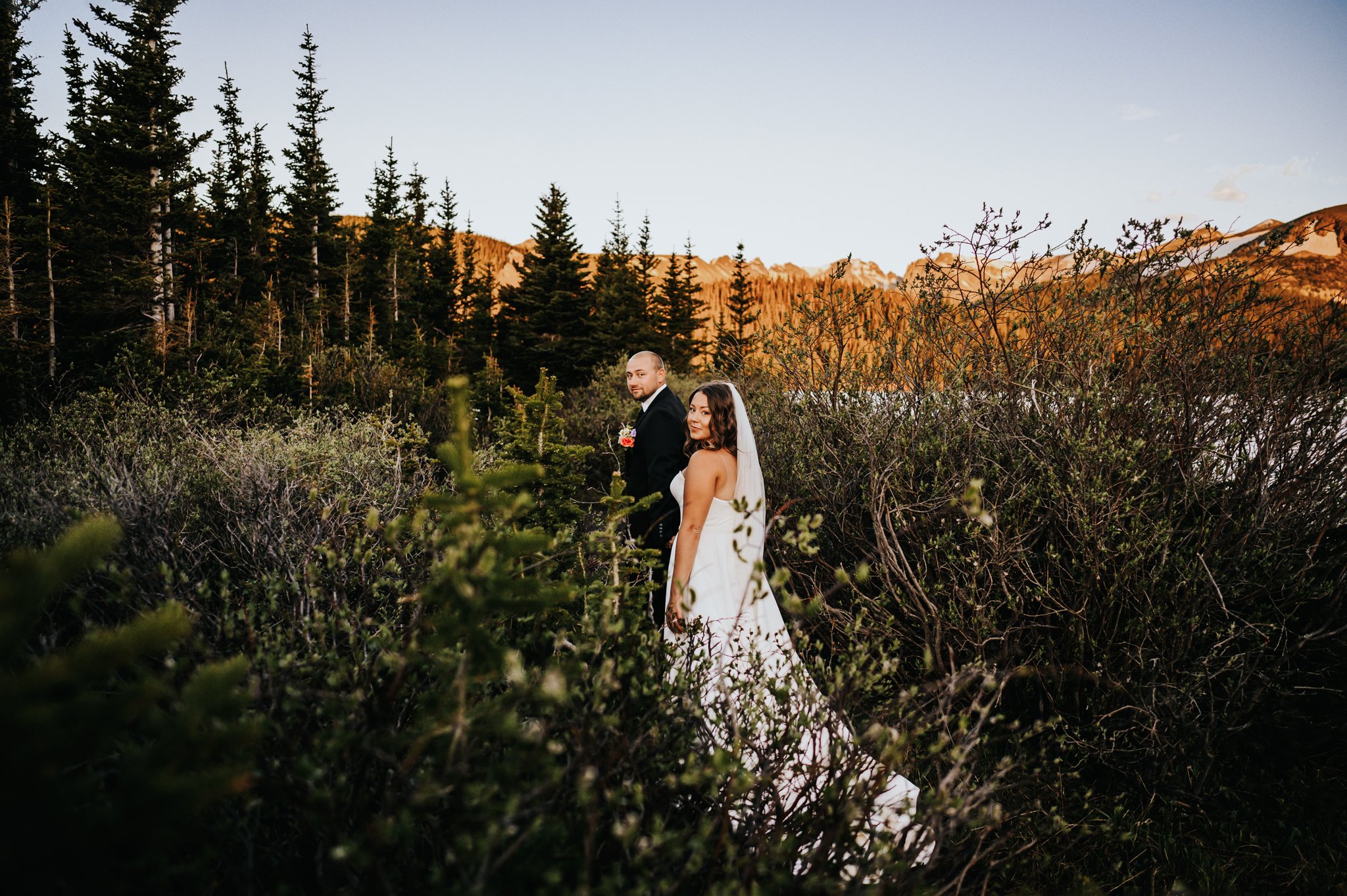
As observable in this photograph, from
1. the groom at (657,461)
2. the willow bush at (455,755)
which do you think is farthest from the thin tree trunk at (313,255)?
the willow bush at (455,755)

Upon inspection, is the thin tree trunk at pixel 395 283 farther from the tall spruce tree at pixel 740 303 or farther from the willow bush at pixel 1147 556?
the willow bush at pixel 1147 556

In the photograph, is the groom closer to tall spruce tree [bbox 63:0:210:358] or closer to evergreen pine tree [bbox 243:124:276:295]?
tall spruce tree [bbox 63:0:210:358]

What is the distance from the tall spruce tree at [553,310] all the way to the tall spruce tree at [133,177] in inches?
660

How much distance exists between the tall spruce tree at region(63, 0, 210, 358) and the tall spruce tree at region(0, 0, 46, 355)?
3.43 ft

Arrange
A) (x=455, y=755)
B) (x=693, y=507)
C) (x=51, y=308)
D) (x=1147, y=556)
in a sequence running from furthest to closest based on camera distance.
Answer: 1. (x=51, y=308)
2. (x=693, y=507)
3. (x=1147, y=556)
4. (x=455, y=755)

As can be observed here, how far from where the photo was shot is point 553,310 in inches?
1315

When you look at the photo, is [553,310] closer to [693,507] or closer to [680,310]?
[680,310]

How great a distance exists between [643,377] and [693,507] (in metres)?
1.84

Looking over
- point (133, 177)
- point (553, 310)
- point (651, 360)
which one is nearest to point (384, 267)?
point (553, 310)

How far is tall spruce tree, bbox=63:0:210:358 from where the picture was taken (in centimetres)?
1672

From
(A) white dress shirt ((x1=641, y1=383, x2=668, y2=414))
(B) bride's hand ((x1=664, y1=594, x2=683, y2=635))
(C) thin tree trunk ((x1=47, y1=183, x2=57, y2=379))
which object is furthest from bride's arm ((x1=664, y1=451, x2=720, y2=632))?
(C) thin tree trunk ((x1=47, y1=183, x2=57, y2=379))

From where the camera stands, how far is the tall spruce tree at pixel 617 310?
33125 millimetres

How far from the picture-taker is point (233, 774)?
101 cm

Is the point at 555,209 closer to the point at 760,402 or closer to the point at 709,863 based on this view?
the point at 760,402
